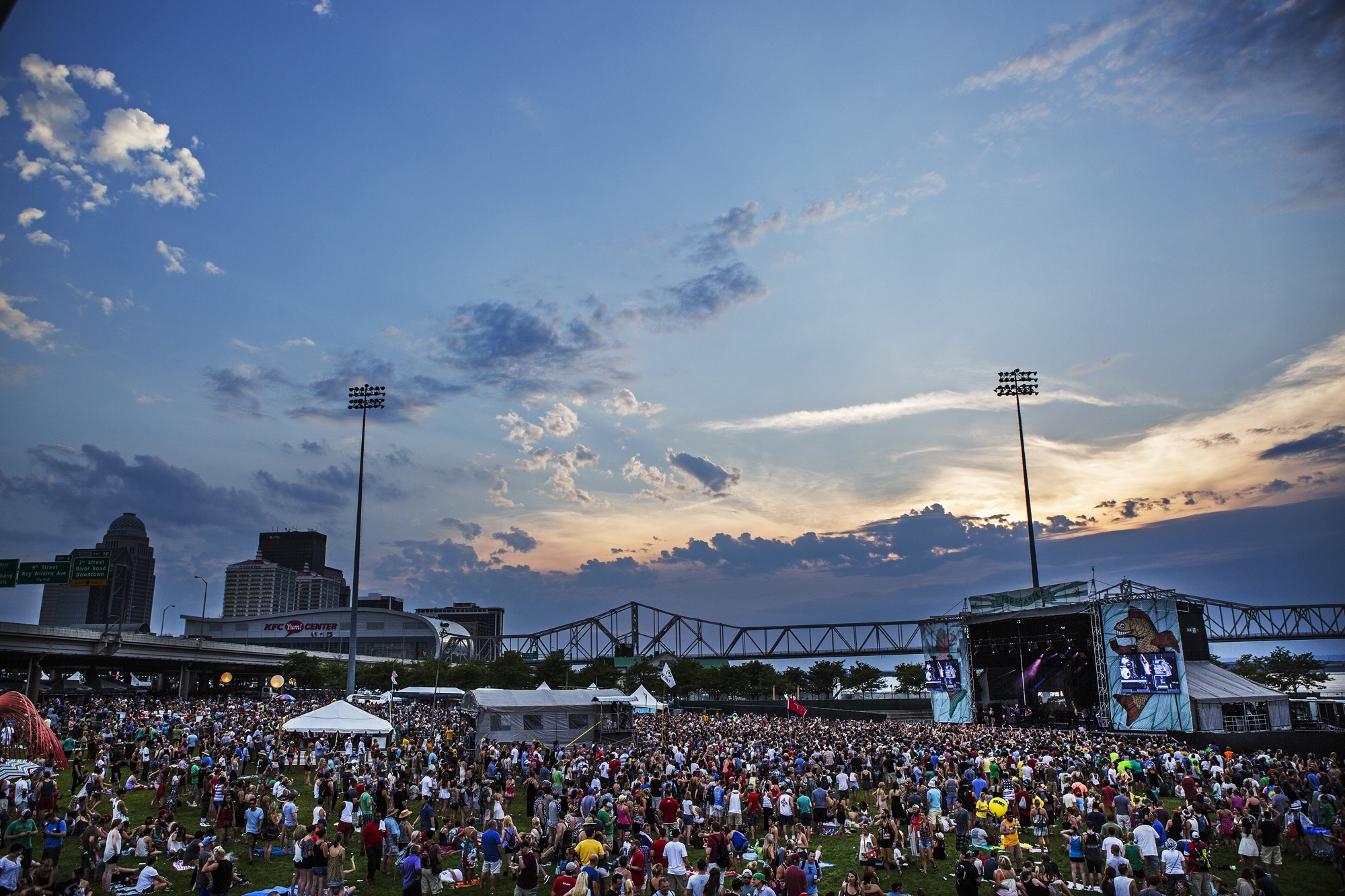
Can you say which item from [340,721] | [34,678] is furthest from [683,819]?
[34,678]

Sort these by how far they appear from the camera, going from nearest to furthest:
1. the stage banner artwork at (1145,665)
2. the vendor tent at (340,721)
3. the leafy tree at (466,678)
Result: the vendor tent at (340,721)
the stage banner artwork at (1145,665)
the leafy tree at (466,678)

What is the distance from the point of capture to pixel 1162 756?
27875 millimetres

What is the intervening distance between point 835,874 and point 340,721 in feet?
53.1

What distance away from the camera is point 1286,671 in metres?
101

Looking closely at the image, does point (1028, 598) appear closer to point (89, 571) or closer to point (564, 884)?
point (564, 884)

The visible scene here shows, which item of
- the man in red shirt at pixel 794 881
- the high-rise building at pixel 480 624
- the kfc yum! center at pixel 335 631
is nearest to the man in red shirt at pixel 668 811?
the man in red shirt at pixel 794 881

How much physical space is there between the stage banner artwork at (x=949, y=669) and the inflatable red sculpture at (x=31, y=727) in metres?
45.7

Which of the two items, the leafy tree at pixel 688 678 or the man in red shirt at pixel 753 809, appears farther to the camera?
the leafy tree at pixel 688 678

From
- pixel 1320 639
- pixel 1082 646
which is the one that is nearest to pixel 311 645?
pixel 1082 646

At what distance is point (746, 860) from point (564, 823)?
3812 mm

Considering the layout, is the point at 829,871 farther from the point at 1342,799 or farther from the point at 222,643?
the point at 222,643

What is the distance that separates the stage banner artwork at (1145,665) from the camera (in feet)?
134

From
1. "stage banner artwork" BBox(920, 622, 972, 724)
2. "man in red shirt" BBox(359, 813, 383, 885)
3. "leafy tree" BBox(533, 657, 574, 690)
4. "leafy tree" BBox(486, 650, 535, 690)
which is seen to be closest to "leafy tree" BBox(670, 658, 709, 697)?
"leafy tree" BBox(533, 657, 574, 690)

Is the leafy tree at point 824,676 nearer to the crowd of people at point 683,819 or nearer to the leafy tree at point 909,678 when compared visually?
the leafy tree at point 909,678
